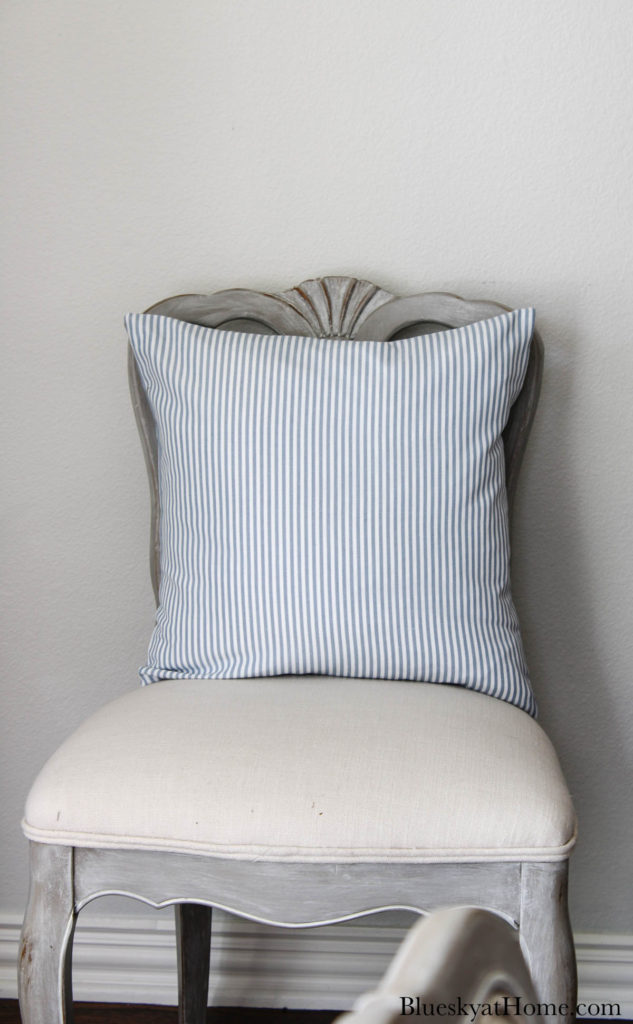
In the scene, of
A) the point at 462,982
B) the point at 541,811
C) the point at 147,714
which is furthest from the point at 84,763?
the point at 462,982

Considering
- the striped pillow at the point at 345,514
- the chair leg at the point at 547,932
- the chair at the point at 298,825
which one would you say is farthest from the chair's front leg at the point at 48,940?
the chair leg at the point at 547,932

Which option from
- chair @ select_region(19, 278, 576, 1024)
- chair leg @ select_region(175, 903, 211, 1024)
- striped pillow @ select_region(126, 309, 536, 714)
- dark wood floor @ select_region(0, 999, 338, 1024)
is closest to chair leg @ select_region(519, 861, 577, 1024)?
chair @ select_region(19, 278, 576, 1024)

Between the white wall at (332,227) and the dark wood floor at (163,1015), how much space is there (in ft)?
1.43

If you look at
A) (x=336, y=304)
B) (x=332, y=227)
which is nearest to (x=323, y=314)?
(x=336, y=304)

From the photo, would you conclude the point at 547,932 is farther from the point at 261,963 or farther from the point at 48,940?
the point at 261,963

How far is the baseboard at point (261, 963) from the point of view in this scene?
1386 mm

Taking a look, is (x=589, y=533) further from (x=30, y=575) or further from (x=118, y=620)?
(x=30, y=575)

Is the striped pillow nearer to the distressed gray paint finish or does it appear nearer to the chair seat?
the chair seat

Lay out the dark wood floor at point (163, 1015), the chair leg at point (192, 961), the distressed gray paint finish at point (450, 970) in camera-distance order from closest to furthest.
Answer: the distressed gray paint finish at point (450, 970)
the chair leg at point (192, 961)
the dark wood floor at point (163, 1015)

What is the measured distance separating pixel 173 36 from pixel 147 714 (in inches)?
36.2

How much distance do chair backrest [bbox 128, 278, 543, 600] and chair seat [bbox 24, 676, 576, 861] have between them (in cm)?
40

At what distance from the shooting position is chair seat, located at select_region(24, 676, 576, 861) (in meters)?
0.82

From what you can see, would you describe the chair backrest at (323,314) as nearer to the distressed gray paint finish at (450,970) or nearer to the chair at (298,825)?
the chair at (298,825)

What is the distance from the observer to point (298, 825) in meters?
0.82
